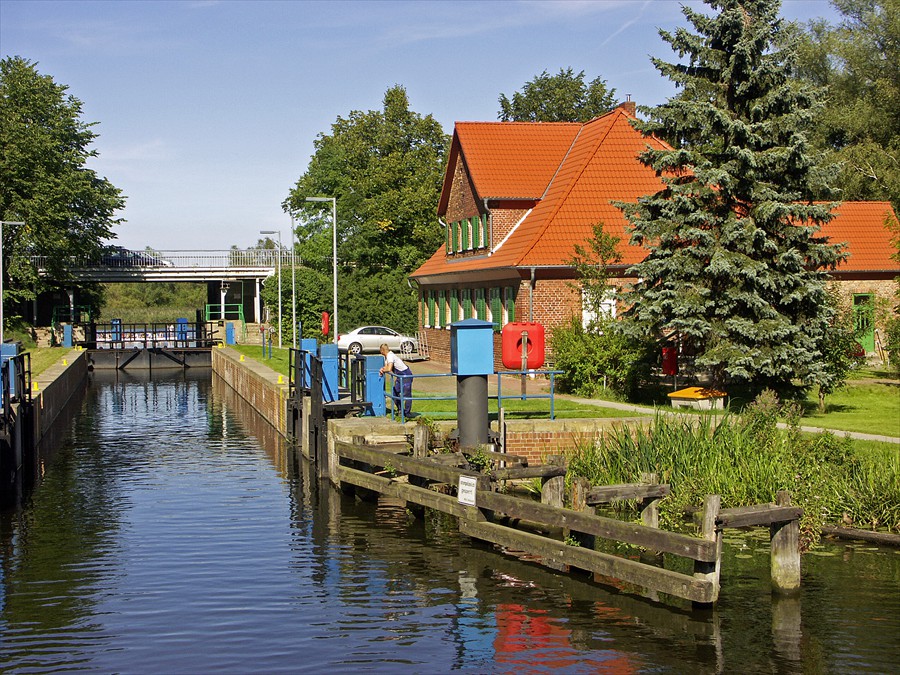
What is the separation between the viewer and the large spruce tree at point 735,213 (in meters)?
24.4

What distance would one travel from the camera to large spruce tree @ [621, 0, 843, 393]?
24359mm

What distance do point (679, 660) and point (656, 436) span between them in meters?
7.02

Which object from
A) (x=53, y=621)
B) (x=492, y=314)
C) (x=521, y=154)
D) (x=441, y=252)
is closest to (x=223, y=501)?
(x=53, y=621)

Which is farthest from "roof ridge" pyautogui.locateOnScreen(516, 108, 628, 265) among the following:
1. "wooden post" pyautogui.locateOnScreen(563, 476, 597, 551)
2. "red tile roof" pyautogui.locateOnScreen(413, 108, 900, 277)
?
"wooden post" pyautogui.locateOnScreen(563, 476, 597, 551)

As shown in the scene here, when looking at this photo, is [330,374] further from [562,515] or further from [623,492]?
[562,515]

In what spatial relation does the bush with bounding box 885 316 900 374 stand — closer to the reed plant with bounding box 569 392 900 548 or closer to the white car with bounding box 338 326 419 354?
the reed plant with bounding box 569 392 900 548

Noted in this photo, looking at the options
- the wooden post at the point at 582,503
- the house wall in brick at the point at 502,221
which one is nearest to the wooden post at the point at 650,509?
the wooden post at the point at 582,503

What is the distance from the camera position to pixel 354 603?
13.3m

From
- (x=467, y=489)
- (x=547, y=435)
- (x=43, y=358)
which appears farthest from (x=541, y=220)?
(x=43, y=358)

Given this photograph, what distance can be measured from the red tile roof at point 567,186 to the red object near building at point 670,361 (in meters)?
5.17

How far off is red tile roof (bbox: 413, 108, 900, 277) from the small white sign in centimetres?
1726

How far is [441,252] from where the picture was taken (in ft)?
154

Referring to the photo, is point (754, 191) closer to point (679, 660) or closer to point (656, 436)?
point (656, 436)

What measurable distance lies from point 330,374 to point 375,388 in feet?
8.09
